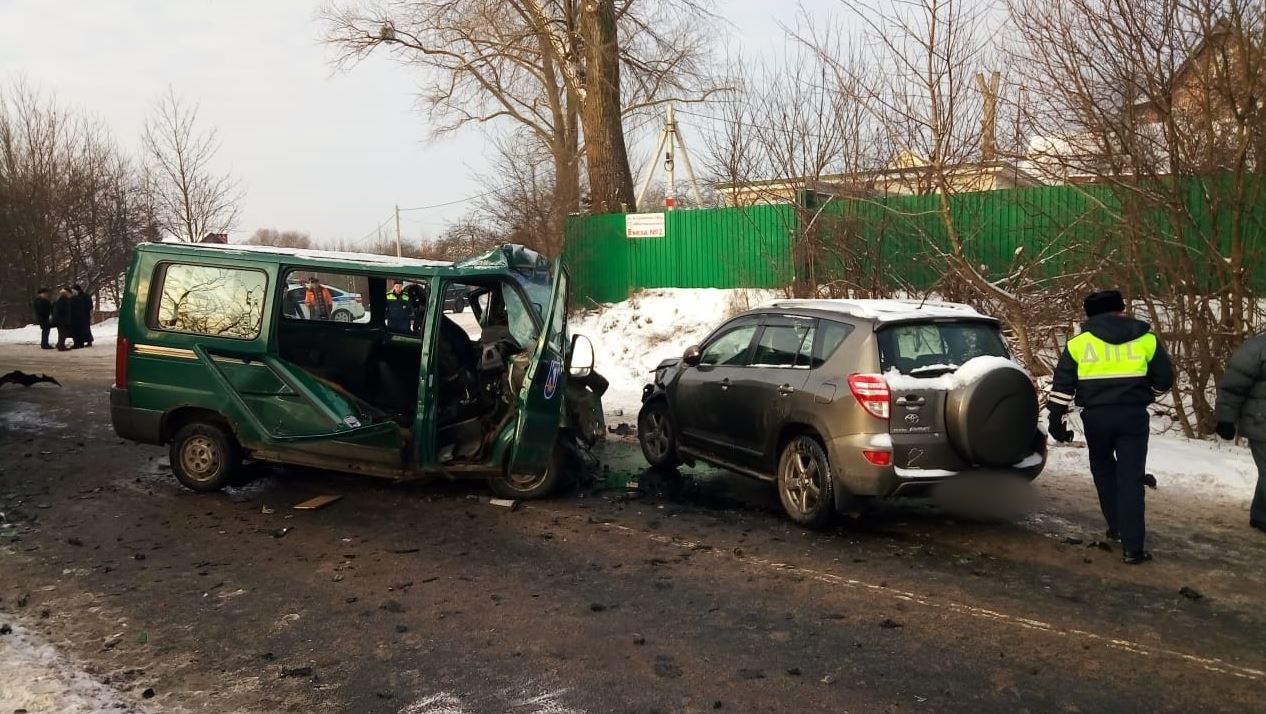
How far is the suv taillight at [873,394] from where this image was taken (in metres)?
6.00

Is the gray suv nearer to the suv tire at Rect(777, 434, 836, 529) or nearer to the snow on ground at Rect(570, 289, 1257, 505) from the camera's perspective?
the suv tire at Rect(777, 434, 836, 529)

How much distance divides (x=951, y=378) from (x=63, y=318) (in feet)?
76.1

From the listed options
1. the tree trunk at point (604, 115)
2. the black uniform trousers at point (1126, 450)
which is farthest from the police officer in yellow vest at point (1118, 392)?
the tree trunk at point (604, 115)

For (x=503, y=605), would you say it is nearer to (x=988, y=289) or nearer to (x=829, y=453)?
(x=829, y=453)

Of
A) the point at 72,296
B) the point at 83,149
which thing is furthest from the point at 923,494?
the point at 83,149

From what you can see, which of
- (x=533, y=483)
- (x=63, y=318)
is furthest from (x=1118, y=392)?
(x=63, y=318)

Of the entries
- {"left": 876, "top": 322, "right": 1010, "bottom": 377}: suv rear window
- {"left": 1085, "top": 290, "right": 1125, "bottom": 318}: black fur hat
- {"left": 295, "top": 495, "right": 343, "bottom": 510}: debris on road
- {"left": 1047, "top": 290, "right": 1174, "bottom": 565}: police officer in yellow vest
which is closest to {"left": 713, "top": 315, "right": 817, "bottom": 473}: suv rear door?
{"left": 876, "top": 322, "right": 1010, "bottom": 377}: suv rear window

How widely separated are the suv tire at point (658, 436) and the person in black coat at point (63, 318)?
779 inches

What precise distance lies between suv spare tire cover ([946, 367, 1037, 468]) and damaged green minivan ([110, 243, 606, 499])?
9.80 feet

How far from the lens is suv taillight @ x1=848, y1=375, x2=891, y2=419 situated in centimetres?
600

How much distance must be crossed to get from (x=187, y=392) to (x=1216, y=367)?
983cm

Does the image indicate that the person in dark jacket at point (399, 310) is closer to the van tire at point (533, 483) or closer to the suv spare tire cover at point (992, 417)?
the van tire at point (533, 483)

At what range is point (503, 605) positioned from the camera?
512 cm

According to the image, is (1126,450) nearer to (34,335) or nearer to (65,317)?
(65,317)
